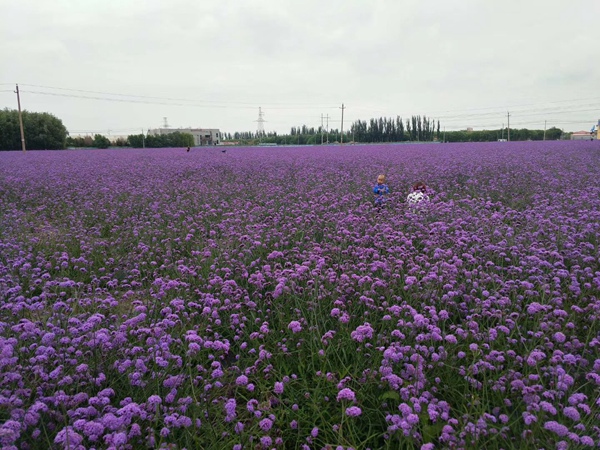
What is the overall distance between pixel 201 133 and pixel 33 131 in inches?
2477

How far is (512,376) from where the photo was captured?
215 centimetres

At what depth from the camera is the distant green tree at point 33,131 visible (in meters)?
43.5

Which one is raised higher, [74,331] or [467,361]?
[74,331]

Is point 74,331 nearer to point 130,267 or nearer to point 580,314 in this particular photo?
point 130,267

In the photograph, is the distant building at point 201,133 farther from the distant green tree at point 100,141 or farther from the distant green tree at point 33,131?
the distant green tree at point 33,131

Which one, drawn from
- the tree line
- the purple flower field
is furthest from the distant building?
the purple flower field

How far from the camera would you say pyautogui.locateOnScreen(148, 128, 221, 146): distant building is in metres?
94.8

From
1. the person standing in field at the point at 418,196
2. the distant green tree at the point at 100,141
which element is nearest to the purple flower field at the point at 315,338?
the person standing in field at the point at 418,196

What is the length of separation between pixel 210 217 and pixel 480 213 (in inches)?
156

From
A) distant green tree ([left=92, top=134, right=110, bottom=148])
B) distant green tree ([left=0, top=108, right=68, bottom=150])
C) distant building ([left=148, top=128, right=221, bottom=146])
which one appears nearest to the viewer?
distant green tree ([left=0, top=108, right=68, bottom=150])

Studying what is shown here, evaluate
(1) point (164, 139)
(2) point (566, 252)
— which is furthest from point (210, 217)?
(1) point (164, 139)

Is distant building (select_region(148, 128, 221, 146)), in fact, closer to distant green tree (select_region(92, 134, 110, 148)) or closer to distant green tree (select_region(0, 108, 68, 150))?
distant green tree (select_region(92, 134, 110, 148))

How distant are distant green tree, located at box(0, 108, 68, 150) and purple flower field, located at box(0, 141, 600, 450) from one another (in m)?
46.5

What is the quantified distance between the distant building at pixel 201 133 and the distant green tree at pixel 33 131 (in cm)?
4137
